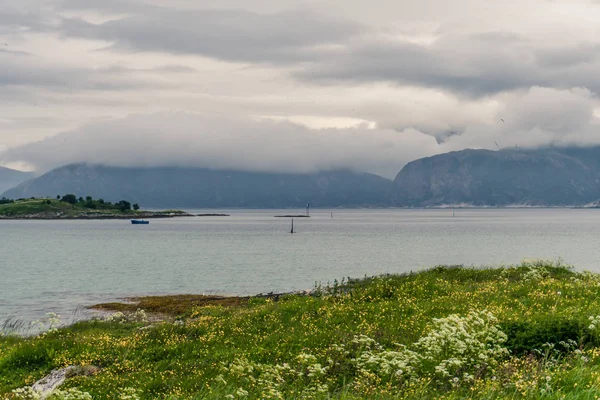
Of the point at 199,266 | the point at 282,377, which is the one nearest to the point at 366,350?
the point at 282,377

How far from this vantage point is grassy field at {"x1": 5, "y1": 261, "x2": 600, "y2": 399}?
13.5 meters

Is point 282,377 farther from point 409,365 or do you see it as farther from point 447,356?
point 447,356

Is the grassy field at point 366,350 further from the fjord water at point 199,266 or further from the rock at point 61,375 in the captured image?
the fjord water at point 199,266

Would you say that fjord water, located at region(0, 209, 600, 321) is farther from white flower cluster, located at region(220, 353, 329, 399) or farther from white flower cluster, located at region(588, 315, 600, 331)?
white flower cluster, located at region(588, 315, 600, 331)

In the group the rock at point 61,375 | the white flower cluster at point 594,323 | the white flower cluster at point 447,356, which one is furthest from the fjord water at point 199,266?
the white flower cluster at point 594,323

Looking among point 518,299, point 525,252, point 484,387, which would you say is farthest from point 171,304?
point 525,252

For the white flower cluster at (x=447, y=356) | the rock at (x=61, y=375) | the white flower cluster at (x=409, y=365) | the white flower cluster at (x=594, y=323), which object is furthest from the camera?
the rock at (x=61, y=375)

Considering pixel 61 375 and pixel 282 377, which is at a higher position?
pixel 282 377

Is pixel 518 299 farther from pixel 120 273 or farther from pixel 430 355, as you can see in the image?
pixel 120 273

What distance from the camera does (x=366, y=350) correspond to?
728 inches

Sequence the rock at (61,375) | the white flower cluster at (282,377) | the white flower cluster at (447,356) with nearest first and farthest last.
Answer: the white flower cluster at (282,377), the white flower cluster at (447,356), the rock at (61,375)

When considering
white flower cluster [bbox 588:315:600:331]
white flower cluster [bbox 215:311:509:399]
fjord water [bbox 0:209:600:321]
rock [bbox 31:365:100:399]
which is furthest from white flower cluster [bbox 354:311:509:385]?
fjord water [bbox 0:209:600:321]

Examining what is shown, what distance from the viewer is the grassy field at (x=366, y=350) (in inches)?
533

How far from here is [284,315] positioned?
25.5 m
